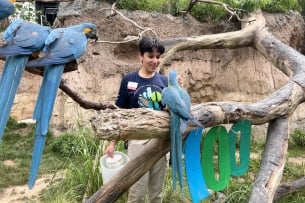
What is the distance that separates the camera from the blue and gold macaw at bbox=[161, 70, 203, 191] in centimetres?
148

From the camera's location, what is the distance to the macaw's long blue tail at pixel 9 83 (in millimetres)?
1315

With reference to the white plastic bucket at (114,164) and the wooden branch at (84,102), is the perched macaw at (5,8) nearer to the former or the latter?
the wooden branch at (84,102)

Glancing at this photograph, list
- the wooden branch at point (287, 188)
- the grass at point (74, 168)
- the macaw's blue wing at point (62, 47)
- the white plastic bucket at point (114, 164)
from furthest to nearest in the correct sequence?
the grass at point (74, 168) < the wooden branch at point (287, 188) < the white plastic bucket at point (114, 164) < the macaw's blue wing at point (62, 47)

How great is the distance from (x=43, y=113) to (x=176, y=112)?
1.49 ft

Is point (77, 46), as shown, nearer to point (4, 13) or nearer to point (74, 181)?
point (4, 13)

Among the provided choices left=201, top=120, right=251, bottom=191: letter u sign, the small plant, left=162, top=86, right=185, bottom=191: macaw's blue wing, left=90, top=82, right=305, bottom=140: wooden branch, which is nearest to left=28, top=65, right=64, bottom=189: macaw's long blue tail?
left=90, top=82, right=305, bottom=140: wooden branch

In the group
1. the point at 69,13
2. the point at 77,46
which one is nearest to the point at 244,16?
the point at 69,13

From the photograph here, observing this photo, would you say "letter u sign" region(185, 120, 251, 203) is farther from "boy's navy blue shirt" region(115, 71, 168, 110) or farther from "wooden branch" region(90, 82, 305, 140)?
"boy's navy blue shirt" region(115, 71, 168, 110)

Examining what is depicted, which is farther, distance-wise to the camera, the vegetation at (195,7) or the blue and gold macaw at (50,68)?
the vegetation at (195,7)

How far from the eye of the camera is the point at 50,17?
618 centimetres

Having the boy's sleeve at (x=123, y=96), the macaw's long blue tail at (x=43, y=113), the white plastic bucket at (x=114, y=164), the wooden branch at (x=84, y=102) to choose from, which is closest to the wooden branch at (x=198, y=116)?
the macaw's long blue tail at (x=43, y=113)

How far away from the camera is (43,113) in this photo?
1359 millimetres

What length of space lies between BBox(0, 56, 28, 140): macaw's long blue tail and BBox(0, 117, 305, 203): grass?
1663mm

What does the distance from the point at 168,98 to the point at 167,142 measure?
321 mm
